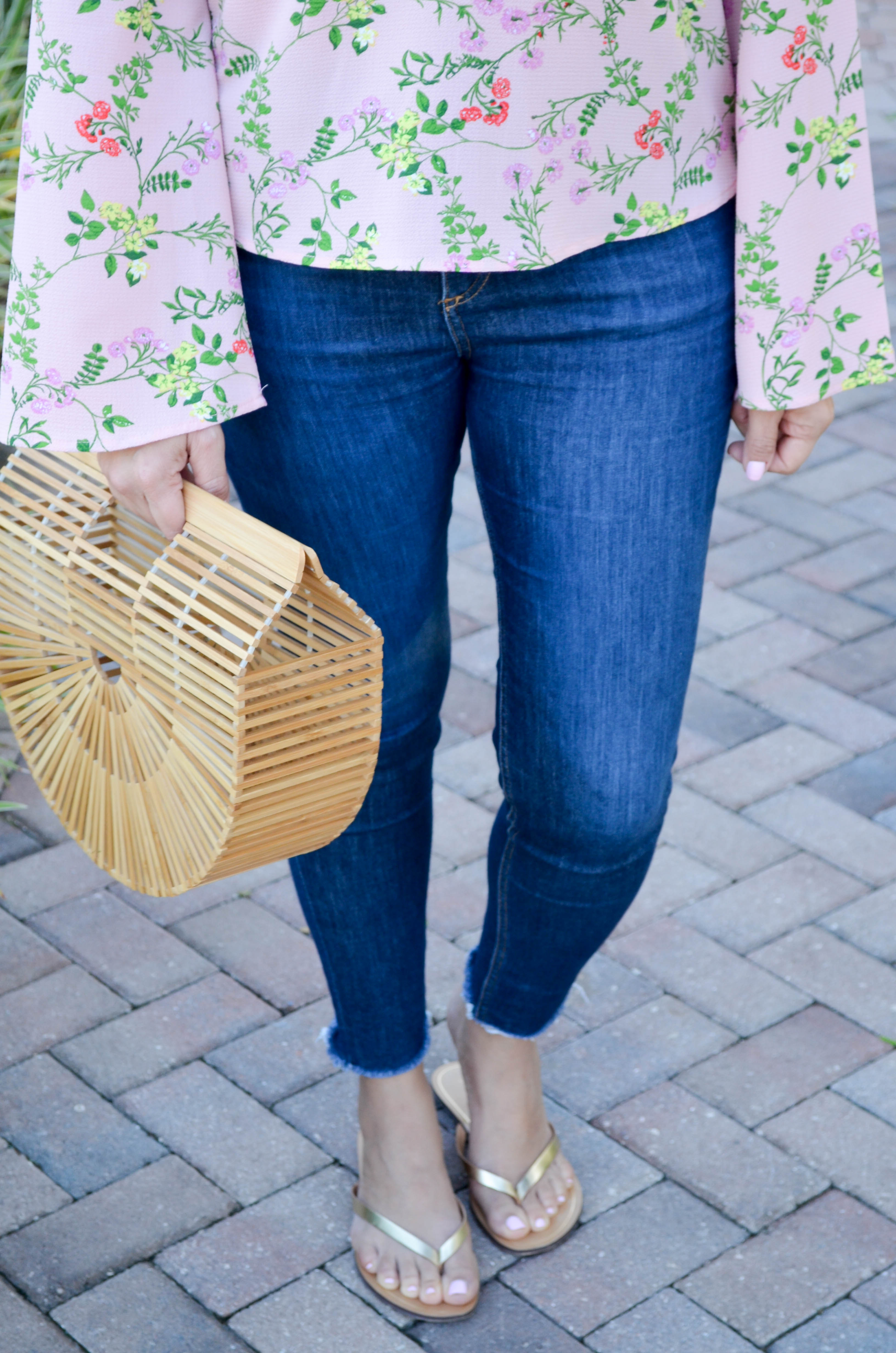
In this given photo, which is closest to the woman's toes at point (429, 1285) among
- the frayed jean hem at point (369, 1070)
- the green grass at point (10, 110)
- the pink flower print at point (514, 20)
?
the frayed jean hem at point (369, 1070)

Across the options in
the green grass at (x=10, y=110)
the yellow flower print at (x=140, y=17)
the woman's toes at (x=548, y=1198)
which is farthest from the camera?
the green grass at (x=10, y=110)

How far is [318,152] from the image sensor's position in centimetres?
129

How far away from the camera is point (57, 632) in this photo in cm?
150

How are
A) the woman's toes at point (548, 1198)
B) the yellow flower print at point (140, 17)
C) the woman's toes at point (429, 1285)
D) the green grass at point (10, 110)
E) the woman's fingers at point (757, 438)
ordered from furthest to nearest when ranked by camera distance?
the green grass at point (10, 110) → the woman's toes at point (548, 1198) → the woman's toes at point (429, 1285) → the woman's fingers at point (757, 438) → the yellow flower print at point (140, 17)

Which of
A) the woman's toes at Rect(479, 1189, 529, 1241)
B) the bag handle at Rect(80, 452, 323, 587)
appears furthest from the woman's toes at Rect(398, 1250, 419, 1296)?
the bag handle at Rect(80, 452, 323, 587)

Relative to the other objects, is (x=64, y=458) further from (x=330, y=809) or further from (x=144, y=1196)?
(x=144, y=1196)

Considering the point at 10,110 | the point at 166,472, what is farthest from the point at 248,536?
the point at 10,110

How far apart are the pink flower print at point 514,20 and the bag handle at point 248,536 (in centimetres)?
45

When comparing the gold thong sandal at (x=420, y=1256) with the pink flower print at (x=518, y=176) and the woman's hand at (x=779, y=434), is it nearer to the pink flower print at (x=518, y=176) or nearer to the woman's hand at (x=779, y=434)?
the woman's hand at (x=779, y=434)

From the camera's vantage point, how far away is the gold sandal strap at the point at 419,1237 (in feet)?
5.69

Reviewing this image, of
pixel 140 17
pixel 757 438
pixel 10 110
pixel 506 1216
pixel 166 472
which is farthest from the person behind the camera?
pixel 10 110

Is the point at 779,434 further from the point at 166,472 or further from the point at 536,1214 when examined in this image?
the point at 536,1214

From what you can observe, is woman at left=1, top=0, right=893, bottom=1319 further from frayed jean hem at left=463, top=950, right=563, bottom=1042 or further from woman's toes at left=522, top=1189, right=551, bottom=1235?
woman's toes at left=522, top=1189, right=551, bottom=1235

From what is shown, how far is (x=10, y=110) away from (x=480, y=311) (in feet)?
7.84
